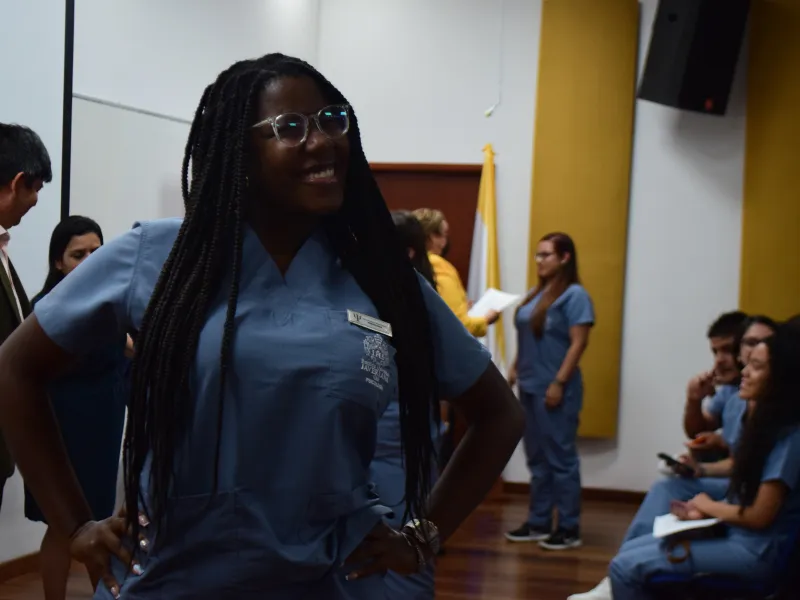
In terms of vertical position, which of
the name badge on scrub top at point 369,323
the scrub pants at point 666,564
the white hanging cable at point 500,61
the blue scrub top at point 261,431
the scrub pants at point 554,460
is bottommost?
the scrub pants at point 554,460

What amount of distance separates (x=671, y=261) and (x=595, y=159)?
73 cm

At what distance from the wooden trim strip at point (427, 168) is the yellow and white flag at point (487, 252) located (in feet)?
0.32

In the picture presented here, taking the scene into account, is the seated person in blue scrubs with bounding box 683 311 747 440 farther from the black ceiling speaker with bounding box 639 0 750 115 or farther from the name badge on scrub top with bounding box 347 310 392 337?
the name badge on scrub top with bounding box 347 310 392 337

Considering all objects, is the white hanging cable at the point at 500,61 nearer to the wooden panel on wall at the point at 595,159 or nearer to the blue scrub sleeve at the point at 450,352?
the wooden panel on wall at the point at 595,159

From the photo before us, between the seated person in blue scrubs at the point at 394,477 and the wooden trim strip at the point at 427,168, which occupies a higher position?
the wooden trim strip at the point at 427,168

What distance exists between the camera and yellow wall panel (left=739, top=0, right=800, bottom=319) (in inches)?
236

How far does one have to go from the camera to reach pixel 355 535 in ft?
3.83

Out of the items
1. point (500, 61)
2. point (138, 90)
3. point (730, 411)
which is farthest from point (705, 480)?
point (500, 61)

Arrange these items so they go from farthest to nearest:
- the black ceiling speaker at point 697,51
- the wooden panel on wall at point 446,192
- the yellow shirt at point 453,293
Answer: the wooden panel on wall at point 446,192 → the black ceiling speaker at point 697,51 → the yellow shirt at point 453,293

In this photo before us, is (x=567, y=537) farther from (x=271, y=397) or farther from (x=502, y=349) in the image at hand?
(x=271, y=397)

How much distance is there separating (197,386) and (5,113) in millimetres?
3122

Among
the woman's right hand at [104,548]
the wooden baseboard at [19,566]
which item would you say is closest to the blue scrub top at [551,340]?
the wooden baseboard at [19,566]

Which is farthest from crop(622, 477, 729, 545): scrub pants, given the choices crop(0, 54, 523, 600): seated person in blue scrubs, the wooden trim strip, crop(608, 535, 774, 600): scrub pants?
the wooden trim strip

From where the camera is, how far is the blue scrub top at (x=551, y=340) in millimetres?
5090
